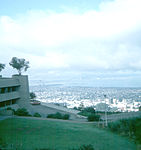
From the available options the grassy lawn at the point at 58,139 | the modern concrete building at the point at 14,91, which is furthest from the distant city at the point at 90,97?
the grassy lawn at the point at 58,139

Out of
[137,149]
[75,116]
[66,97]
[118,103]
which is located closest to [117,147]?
[137,149]

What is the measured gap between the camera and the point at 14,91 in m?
33.9

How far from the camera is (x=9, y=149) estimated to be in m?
7.38

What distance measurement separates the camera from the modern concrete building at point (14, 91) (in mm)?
30750

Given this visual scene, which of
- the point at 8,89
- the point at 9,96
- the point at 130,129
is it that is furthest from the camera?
the point at 8,89

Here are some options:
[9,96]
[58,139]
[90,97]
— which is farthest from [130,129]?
[90,97]

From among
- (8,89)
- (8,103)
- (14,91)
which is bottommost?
(8,103)

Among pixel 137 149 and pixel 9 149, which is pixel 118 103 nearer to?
pixel 137 149

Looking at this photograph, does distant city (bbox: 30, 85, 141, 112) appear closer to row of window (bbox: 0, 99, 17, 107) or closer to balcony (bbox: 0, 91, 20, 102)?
balcony (bbox: 0, 91, 20, 102)

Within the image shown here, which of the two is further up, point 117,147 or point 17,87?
point 17,87

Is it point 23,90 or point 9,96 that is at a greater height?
point 23,90

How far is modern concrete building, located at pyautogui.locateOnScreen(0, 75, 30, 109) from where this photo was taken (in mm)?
30750

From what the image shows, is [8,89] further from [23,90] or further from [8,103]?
[23,90]

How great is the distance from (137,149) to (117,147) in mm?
1008
